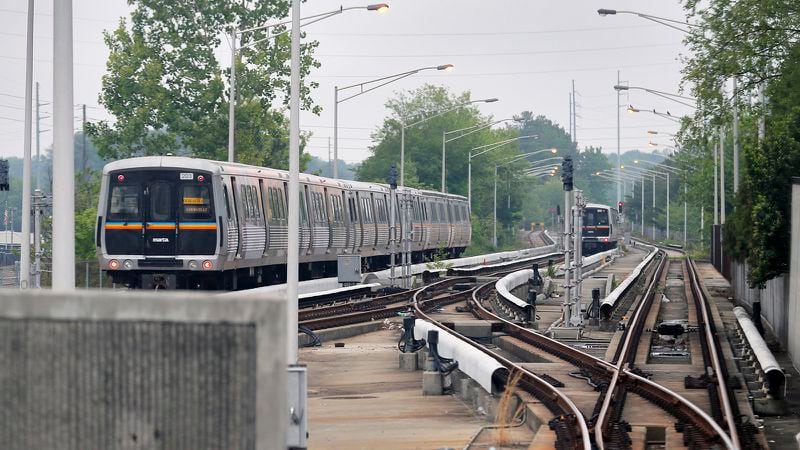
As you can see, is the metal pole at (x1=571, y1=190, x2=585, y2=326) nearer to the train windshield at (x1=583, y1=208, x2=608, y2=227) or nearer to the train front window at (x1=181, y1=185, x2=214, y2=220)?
the train front window at (x1=181, y1=185, x2=214, y2=220)

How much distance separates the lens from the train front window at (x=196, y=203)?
29.5 meters

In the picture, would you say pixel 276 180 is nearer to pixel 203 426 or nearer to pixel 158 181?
pixel 158 181

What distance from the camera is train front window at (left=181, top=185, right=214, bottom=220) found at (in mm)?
29469

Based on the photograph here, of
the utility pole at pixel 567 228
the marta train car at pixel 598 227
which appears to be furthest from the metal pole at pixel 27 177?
the marta train car at pixel 598 227

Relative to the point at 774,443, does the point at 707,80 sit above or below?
above

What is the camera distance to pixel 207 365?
7406 millimetres

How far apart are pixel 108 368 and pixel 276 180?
27.7 metres

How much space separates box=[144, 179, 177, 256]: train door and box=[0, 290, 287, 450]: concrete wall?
22149 mm

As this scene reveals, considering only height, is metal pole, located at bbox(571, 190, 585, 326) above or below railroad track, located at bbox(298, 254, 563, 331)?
above

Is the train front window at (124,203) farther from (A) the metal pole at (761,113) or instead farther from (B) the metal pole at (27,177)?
(A) the metal pole at (761,113)

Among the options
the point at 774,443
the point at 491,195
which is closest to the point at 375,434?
the point at 774,443

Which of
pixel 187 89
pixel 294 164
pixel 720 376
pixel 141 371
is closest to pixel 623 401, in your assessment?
pixel 720 376

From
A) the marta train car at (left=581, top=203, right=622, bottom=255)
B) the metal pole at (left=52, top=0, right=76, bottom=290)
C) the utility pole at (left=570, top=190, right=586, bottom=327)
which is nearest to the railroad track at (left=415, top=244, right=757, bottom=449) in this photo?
the utility pole at (left=570, top=190, right=586, bottom=327)

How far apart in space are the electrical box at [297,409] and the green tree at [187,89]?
51.9 metres
